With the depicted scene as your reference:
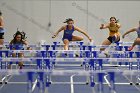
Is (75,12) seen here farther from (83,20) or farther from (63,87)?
(63,87)

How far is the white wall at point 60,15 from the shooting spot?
1630cm

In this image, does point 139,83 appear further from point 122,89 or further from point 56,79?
point 56,79

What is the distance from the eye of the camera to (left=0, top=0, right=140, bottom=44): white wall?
16.3m

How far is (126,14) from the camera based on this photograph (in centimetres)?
1645

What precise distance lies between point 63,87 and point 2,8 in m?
8.12

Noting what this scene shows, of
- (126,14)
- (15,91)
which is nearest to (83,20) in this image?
(126,14)

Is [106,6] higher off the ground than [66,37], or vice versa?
[106,6]

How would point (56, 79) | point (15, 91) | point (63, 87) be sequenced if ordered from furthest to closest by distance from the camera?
1. point (56, 79)
2. point (63, 87)
3. point (15, 91)

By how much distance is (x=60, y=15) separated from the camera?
16.4 meters

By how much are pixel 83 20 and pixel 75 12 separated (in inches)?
20.7

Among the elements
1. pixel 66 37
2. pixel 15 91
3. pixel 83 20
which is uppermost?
pixel 83 20

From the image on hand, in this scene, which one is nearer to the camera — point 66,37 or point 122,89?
point 122,89

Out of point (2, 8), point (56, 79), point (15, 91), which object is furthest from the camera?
point (2, 8)

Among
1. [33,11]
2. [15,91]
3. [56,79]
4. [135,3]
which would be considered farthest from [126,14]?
[15,91]
